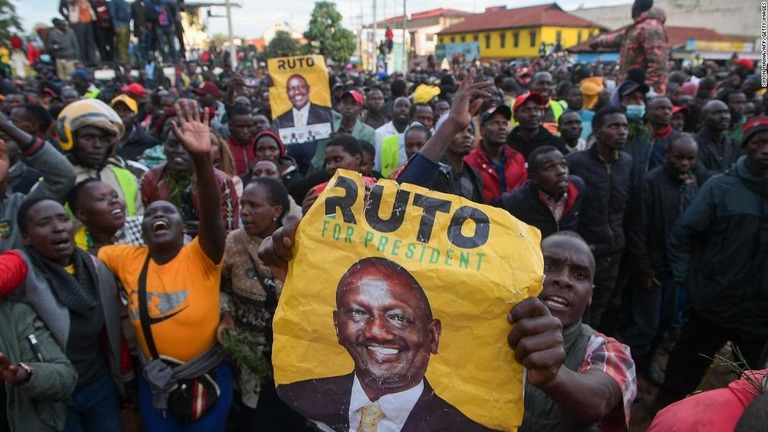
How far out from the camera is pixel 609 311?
4309mm

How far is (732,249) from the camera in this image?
308cm

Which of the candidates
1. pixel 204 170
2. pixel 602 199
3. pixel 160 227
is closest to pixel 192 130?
pixel 204 170

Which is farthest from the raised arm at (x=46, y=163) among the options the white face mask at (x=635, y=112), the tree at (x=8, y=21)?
the tree at (x=8, y=21)

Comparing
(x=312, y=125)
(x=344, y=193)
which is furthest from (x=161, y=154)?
(x=344, y=193)

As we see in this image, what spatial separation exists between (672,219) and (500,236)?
3467 mm

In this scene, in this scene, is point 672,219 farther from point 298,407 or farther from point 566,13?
point 566,13

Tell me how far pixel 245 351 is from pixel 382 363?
4.76 feet

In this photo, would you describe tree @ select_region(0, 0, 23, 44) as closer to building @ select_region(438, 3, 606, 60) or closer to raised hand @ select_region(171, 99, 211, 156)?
raised hand @ select_region(171, 99, 211, 156)

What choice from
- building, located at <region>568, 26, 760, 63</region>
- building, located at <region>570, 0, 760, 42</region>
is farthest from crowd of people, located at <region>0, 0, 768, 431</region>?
building, located at <region>570, 0, 760, 42</region>

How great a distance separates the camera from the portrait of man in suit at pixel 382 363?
3.97 feet

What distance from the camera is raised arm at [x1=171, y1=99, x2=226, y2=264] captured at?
2258 mm

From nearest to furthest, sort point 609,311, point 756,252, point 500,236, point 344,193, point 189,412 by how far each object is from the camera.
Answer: point 500,236 < point 344,193 < point 189,412 < point 756,252 < point 609,311

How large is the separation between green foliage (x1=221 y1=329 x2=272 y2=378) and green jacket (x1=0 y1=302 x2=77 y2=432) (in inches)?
27.3

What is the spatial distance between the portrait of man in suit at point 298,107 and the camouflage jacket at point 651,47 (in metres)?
→ 4.70
